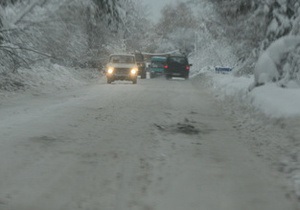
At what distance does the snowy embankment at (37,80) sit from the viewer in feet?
74.7

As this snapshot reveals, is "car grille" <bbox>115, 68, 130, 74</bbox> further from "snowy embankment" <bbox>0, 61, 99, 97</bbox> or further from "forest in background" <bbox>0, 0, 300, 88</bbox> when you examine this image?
"forest in background" <bbox>0, 0, 300, 88</bbox>

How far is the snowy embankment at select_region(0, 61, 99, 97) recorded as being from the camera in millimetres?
22763

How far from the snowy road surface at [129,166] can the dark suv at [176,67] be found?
1157 inches

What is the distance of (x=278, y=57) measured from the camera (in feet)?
56.0

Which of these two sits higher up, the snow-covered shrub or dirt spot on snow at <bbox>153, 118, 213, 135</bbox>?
the snow-covered shrub

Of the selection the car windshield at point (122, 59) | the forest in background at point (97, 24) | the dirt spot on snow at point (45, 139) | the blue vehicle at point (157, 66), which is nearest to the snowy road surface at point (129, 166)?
the dirt spot on snow at point (45, 139)

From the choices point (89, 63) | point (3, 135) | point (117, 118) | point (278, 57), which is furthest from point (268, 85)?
point (89, 63)

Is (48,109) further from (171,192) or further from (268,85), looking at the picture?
(171,192)

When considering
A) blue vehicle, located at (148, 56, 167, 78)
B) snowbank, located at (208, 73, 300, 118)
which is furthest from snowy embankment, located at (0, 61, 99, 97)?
blue vehicle, located at (148, 56, 167, 78)

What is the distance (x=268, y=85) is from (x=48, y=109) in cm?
663

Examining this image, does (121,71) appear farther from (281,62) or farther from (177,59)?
(281,62)

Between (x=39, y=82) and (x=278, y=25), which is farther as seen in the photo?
(x=39, y=82)

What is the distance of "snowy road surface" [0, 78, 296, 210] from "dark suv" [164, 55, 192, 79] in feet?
96.4

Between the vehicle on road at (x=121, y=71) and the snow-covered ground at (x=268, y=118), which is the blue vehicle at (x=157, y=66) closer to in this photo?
the vehicle on road at (x=121, y=71)
